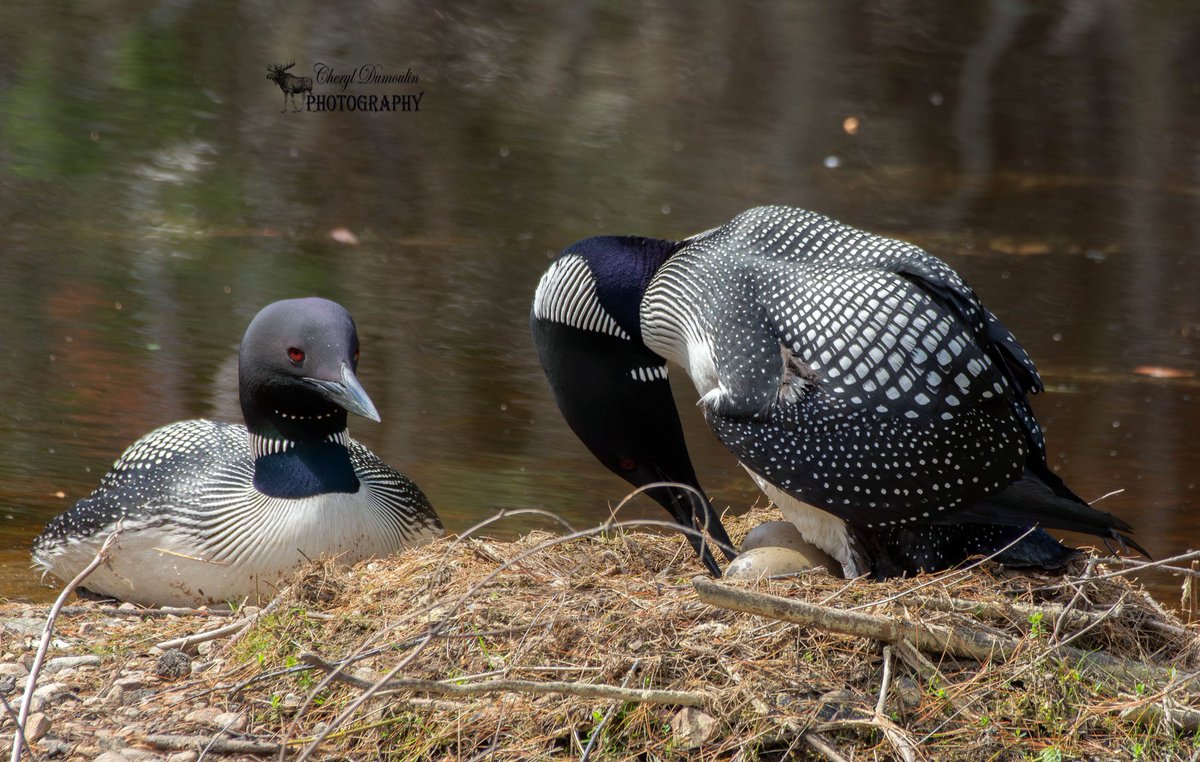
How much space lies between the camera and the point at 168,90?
34.7 feet

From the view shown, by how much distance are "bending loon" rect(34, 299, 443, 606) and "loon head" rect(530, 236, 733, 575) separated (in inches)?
23.1

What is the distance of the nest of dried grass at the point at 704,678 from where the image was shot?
3137 millimetres

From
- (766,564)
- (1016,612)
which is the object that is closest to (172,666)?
(766,564)

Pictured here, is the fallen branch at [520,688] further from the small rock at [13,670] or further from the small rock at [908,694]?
the small rock at [13,670]

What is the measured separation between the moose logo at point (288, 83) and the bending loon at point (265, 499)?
6.42 m

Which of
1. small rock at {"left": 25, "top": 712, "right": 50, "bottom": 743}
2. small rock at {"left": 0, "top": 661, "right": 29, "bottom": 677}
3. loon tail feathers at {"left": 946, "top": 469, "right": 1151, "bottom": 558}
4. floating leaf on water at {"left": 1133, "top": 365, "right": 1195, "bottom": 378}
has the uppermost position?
loon tail feathers at {"left": 946, "top": 469, "right": 1151, "bottom": 558}

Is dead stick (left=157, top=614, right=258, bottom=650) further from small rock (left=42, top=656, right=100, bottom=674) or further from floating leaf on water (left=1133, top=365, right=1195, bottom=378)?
floating leaf on water (left=1133, top=365, right=1195, bottom=378)

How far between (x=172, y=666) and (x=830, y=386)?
1.78 m

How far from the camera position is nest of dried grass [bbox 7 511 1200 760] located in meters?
3.14

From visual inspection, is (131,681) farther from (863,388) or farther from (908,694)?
(863,388)

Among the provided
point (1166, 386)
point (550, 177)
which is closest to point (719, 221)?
point (550, 177)

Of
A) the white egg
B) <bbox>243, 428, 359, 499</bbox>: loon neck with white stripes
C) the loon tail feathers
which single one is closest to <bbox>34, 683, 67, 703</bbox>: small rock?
<bbox>243, 428, 359, 499</bbox>: loon neck with white stripes

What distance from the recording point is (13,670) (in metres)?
3.65

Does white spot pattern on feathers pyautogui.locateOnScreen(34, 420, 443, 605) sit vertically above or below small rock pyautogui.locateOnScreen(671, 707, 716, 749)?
below
